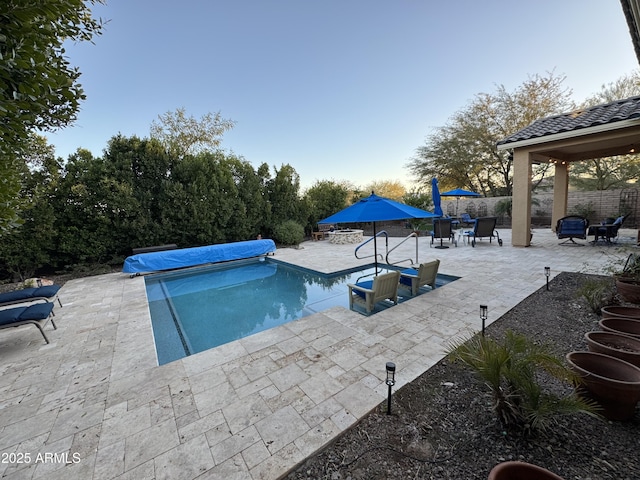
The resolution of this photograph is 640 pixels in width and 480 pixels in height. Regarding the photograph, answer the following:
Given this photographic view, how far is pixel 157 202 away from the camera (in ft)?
32.7

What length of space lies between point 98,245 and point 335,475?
34.7 ft

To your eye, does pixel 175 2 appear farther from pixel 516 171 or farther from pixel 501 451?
pixel 516 171

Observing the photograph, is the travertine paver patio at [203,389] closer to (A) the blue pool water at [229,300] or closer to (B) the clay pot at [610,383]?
(A) the blue pool water at [229,300]

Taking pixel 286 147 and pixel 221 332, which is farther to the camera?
pixel 286 147

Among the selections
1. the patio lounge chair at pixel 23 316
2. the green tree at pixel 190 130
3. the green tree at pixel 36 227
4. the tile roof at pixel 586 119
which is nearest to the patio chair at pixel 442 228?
the tile roof at pixel 586 119

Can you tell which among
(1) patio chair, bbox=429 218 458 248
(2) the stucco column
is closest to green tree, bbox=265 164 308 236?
(1) patio chair, bbox=429 218 458 248

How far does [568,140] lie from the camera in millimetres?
7590

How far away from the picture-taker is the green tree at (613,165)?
14.5 meters

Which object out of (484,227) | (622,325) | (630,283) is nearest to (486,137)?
(484,227)

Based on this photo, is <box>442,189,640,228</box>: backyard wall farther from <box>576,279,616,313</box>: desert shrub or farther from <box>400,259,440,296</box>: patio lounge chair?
<box>400,259,440,296</box>: patio lounge chair

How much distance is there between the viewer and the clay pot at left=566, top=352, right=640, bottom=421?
1672 millimetres

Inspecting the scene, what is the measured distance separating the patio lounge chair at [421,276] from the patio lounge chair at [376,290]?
63 centimetres

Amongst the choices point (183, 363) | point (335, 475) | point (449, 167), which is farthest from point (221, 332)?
point (449, 167)

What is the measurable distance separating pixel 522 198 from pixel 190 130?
60.9 ft
